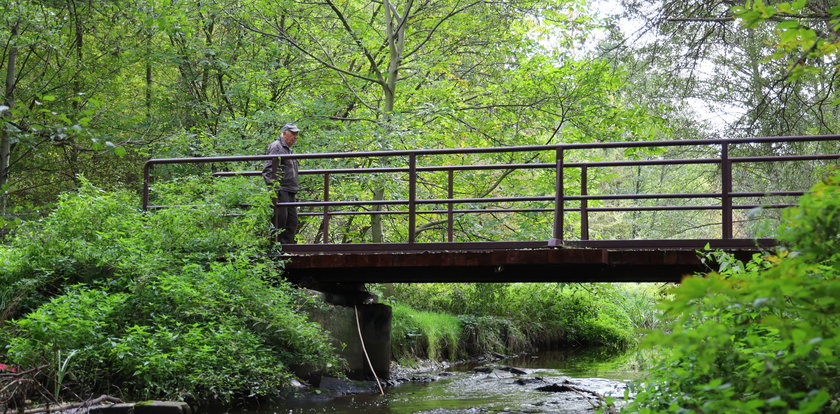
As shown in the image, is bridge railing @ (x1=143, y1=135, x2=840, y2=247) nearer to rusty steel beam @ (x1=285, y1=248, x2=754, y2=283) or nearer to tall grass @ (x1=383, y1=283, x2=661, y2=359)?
rusty steel beam @ (x1=285, y1=248, x2=754, y2=283)

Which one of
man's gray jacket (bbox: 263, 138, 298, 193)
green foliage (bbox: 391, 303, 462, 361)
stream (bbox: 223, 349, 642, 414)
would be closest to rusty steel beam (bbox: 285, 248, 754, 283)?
man's gray jacket (bbox: 263, 138, 298, 193)

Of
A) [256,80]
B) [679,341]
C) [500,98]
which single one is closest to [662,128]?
[500,98]

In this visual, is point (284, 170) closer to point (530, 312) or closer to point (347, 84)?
point (347, 84)

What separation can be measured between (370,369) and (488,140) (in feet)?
20.2

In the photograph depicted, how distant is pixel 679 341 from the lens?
2.86 m

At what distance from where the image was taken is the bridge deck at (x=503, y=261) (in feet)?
28.8

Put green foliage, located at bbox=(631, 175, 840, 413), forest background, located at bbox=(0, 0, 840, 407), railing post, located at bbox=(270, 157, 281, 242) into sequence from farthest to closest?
railing post, located at bbox=(270, 157, 281, 242) < forest background, located at bbox=(0, 0, 840, 407) < green foliage, located at bbox=(631, 175, 840, 413)

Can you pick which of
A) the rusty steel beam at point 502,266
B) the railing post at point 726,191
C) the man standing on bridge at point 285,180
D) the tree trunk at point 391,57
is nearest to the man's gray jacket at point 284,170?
the man standing on bridge at point 285,180

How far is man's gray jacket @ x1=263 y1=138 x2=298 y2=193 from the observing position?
410 inches

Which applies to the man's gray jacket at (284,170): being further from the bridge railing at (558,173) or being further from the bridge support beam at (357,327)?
the bridge support beam at (357,327)

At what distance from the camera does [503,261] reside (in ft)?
30.1

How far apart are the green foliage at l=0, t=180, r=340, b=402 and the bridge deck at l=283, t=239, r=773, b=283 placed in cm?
83

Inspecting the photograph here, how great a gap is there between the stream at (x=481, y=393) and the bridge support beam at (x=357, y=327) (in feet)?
1.77

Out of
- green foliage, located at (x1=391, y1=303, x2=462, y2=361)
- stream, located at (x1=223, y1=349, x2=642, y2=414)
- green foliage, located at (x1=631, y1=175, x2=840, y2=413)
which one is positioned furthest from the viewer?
green foliage, located at (x1=391, y1=303, x2=462, y2=361)
